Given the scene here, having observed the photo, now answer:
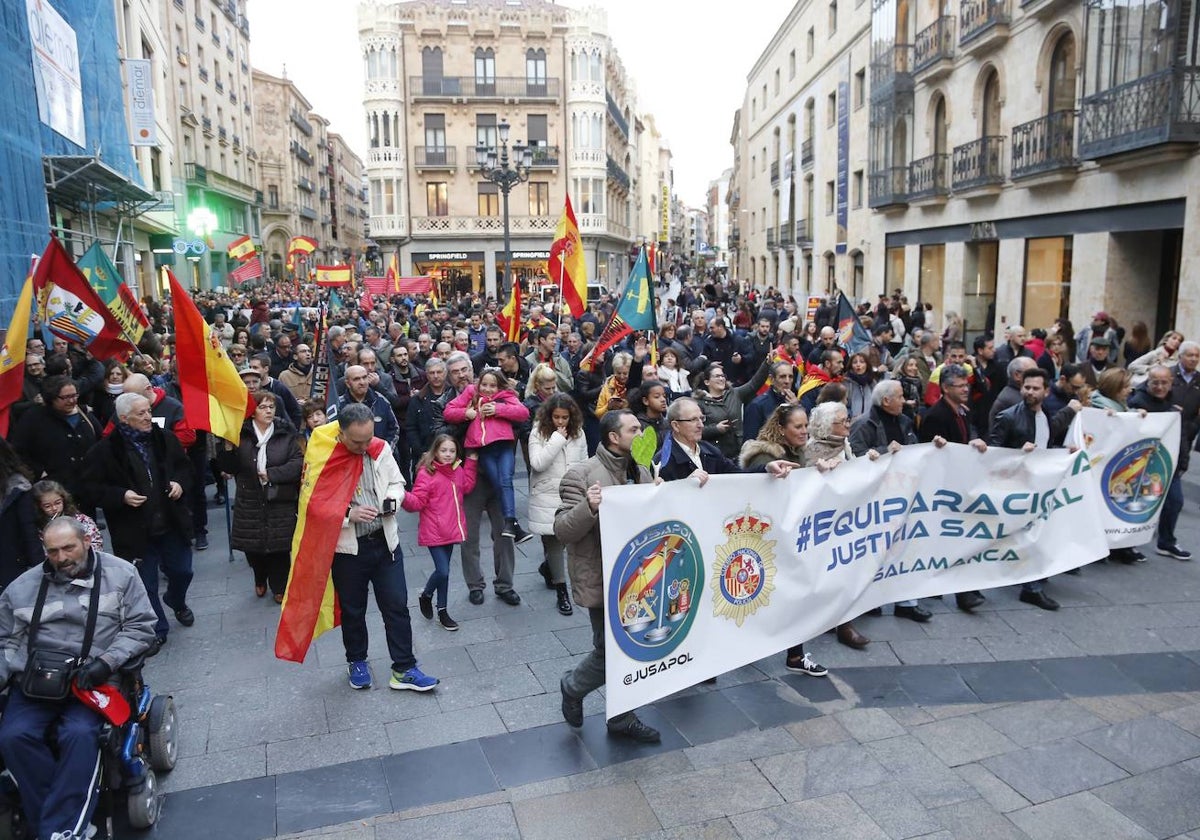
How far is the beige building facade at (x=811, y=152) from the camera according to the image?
2869cm

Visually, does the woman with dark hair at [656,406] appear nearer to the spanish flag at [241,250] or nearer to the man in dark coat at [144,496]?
the man in dark coat at [144,496]

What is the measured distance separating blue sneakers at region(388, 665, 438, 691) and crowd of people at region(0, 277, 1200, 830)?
2 centimetres

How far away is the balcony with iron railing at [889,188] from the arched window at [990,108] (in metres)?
3.81

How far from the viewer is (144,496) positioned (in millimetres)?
5672

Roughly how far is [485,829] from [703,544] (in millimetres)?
1683

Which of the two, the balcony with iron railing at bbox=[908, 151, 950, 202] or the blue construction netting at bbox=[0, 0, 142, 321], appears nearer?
the blue construction netting at bbox=[0, 0, 142, 321]

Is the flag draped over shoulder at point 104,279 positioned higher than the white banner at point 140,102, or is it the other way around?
the white banner at point 140,102

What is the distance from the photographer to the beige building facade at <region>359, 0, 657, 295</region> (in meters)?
43.4

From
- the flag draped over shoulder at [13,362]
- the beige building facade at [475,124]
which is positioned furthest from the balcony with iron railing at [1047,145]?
the beige building facade at [475,124]

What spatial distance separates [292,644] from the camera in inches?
189

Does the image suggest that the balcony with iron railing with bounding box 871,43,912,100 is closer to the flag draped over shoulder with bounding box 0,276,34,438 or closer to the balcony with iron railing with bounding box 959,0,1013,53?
the balcony with iron railing with bounding box 959,0,1013,53

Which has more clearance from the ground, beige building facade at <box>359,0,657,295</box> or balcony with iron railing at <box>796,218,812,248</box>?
beige building facade at <box>359,0,657,295</box>

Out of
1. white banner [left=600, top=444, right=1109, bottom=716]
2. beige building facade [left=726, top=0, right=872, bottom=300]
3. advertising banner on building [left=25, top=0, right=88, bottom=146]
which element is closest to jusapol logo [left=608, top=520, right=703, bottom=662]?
white banner [left=600, top=444, right=1109, bottom=716]

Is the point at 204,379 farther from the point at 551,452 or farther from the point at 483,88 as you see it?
the point at 483,88
